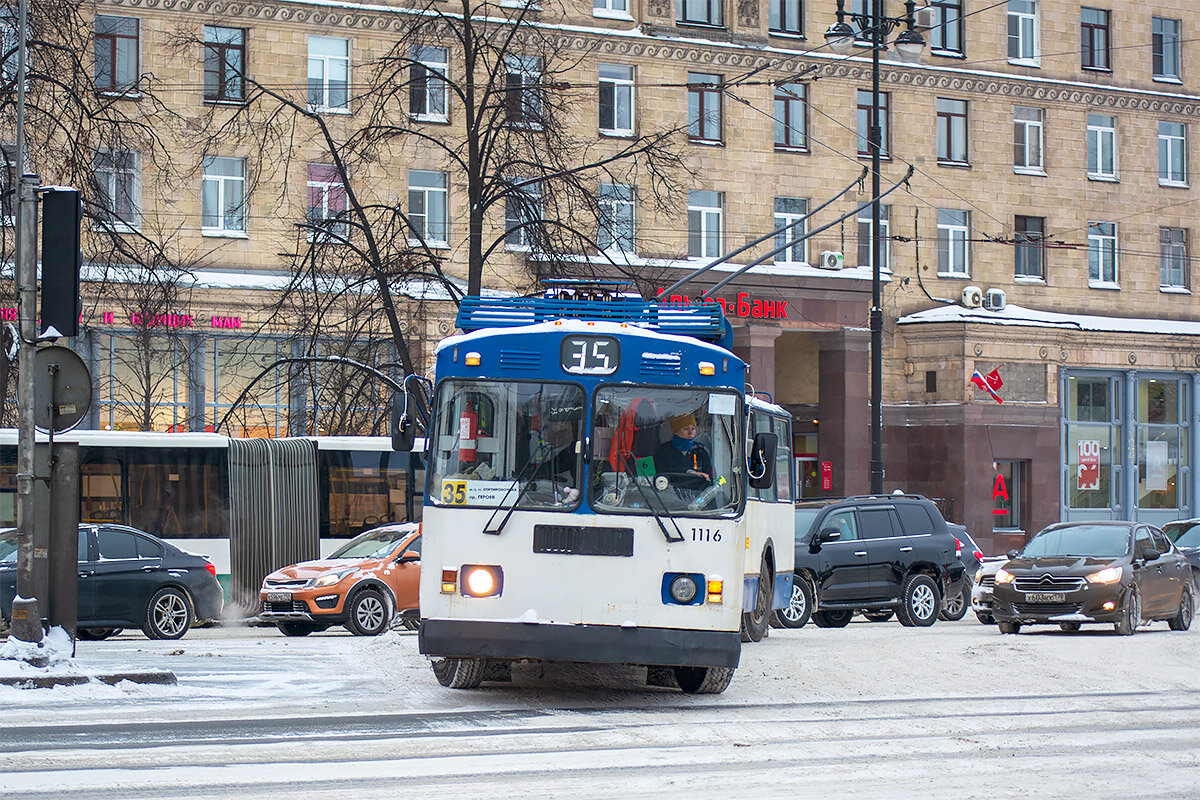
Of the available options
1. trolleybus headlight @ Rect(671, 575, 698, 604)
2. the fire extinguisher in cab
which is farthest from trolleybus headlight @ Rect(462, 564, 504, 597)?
trolleybus headlight @ Rect(671, 575, 698, 604)

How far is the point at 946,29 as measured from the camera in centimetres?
4869

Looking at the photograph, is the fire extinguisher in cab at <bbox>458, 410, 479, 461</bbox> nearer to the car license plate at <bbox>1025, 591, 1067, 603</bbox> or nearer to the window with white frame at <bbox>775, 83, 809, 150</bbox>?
the car license plate at <bbox>1025, 591, 1067, 603</bbox>

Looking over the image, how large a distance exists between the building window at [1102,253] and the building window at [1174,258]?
172 centimetres

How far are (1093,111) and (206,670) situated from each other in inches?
1590

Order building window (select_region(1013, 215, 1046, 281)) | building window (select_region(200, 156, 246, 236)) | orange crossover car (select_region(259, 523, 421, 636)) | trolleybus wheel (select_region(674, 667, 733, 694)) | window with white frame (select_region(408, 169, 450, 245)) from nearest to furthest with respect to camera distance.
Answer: trolleybus wheel (select_region(674, 667, 733, 694)) → orange crossover car (select_region(259, 523, 421, 636)) → building window (select_region(200, 156, 246, 236)) → window with white frame (select_region(408, 169, 450, 245)) → building window (select_region(1013, 215, 1046, 281))

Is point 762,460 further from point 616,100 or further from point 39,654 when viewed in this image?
point 616,100

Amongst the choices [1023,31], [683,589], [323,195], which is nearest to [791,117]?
[1023,31]

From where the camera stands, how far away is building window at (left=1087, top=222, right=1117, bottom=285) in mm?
50281

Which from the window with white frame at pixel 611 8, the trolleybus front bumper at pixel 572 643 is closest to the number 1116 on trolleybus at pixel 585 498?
the trolleybus front bumper at pixel 572 643

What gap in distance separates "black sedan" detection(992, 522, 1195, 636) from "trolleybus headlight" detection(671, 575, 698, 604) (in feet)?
35.7

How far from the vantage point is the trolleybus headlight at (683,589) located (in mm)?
12664

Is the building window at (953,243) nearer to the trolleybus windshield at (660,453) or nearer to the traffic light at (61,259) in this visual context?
the trolleybus windshield at (660,453)

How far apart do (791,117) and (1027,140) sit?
7.50 meters

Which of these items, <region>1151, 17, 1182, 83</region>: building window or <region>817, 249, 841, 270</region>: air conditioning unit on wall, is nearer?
<region>817, 249, 841, 270</region>: air conditioning unit on wall
